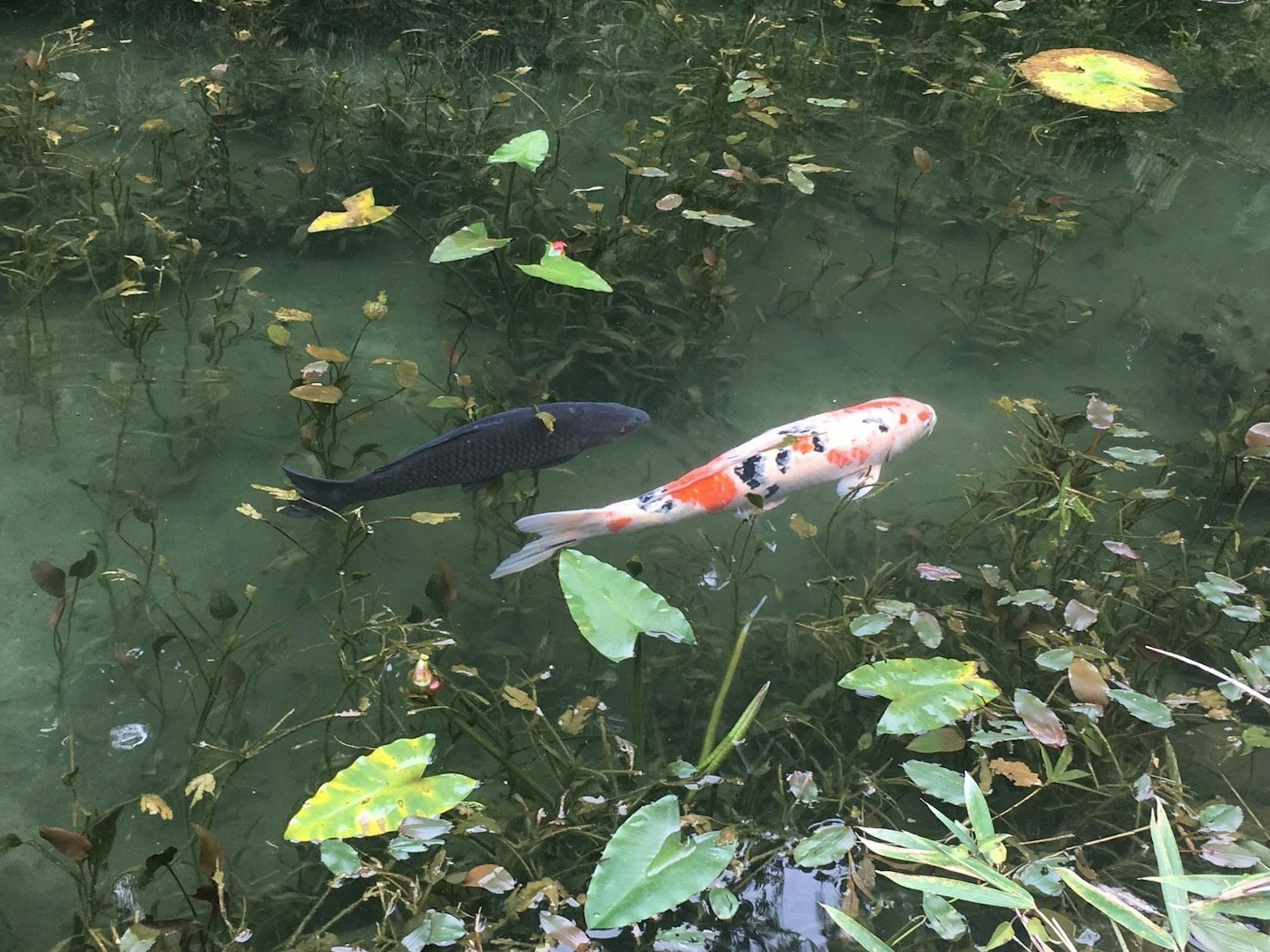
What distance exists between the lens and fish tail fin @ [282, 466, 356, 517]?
8.66 ft

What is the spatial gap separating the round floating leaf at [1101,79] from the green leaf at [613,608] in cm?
409

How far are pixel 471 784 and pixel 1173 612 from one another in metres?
2.04

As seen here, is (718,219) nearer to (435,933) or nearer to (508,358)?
(508,358)

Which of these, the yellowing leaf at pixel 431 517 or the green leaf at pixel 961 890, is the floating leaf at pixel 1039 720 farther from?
the yellowing leaf at pixel 431 517

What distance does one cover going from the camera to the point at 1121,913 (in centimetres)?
154

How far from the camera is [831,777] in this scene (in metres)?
2.36

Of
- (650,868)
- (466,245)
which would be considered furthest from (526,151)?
(650,868)

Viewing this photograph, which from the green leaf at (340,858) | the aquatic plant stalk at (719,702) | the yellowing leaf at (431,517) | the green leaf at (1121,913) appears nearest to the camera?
the green leaf at (1121,913)

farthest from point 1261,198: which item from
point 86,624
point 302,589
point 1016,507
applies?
point 86,624

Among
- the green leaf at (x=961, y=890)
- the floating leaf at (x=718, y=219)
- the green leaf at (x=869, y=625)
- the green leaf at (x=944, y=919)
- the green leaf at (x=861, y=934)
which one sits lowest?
the green leaf at (x=944, y=919)

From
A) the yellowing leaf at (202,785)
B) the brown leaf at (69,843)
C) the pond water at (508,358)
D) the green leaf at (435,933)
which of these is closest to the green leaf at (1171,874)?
the pond water at (508,358)

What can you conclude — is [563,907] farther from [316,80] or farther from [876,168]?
[316,80]

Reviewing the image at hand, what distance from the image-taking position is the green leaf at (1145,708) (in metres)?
2.22

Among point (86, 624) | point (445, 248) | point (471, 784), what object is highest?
point (445, 248)
